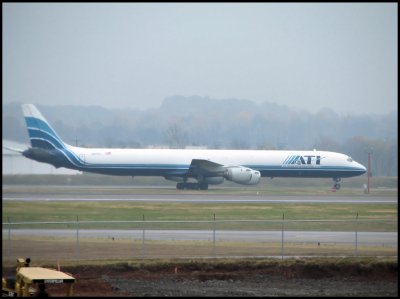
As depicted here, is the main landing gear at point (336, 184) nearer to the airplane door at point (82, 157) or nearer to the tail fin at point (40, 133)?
the airplane door at point (82, 157)

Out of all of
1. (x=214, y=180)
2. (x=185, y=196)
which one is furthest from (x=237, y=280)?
→ (x=214, y=180)

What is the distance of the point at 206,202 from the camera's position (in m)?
42.6

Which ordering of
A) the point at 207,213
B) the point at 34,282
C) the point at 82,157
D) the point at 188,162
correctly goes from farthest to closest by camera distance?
1. the point at 188,162
2. the point at 82,157
3. the point at 207,213
4. the point at 34,282

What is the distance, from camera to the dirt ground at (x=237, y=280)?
64.2 feet

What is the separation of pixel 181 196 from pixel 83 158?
10843 mm

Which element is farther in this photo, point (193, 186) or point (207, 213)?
point (193, 186)

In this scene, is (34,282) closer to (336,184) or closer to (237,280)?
(237,280)

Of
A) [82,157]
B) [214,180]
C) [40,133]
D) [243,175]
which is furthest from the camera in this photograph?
[40,133]

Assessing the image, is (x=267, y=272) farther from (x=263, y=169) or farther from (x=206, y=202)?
(x=263, y=169)

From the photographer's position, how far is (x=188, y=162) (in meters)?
56.1

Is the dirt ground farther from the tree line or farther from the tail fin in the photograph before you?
the tree line

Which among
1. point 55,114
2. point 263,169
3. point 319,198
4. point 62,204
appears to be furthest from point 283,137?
point 62,204

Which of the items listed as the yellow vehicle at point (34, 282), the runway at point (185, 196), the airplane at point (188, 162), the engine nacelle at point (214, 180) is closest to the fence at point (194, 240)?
the yellow vehicle at point (34, 282)

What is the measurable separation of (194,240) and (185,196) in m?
20.5
